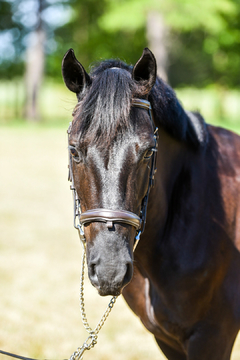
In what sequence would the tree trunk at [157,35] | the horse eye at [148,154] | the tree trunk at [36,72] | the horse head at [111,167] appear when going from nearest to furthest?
the horse head at [111,167]
the horse eye at [148,154]
the tree trunk at [157,35]
the tree trunk at [36,72]

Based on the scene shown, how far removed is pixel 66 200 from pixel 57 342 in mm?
6724

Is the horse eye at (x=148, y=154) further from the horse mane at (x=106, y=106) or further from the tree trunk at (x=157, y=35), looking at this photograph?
the tree trunk at (x=157, y=35)

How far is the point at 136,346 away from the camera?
415 cm

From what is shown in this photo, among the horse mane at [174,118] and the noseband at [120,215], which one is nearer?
the noseband at [120,215]

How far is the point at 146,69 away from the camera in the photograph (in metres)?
2.18

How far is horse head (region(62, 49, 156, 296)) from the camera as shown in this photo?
185 centimetres

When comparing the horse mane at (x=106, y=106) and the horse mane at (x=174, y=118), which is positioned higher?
the horse mane at (x=174, y=118)

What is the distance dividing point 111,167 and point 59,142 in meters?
16.8

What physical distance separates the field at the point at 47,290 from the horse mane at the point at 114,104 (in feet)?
8.98

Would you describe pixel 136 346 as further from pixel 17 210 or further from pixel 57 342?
pixel 17 210

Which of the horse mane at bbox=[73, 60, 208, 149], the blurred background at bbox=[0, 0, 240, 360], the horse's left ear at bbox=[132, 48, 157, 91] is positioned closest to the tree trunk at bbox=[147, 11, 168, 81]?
the blurred background at bbox=[0, 0, 240, 360]

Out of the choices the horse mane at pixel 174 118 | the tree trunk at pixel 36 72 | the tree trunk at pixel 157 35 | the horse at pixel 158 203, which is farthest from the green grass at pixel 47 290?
the tree trunk at pixel 36 72

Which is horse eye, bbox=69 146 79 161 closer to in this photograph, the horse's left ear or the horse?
the horse

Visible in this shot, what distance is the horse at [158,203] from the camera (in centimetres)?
190
